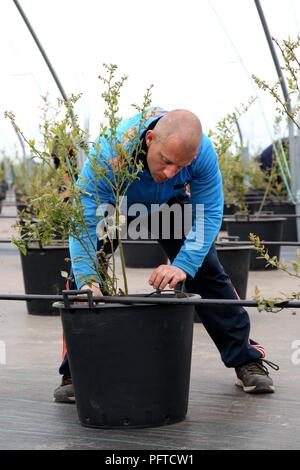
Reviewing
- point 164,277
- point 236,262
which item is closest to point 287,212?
point 236,262

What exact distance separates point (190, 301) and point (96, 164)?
69 cm

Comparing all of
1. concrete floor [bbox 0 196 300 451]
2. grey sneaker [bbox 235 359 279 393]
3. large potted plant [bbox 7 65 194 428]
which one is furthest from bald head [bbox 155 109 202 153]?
grey sneaker [bbox 235 359 279 393]

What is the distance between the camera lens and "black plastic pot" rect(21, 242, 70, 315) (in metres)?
7.05

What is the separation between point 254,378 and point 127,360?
1.01 meters

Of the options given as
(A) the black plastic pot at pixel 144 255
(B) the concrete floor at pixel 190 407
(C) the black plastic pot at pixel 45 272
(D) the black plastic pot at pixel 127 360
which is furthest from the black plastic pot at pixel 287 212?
(D) the black plastic pot at pixel 127 360

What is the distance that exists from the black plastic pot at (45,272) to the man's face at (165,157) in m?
3.34

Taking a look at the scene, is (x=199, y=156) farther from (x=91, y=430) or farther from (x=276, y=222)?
(x=276, y=222)

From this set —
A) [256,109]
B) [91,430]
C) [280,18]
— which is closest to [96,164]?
[91,430]

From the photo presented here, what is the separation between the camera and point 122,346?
11.9ft
